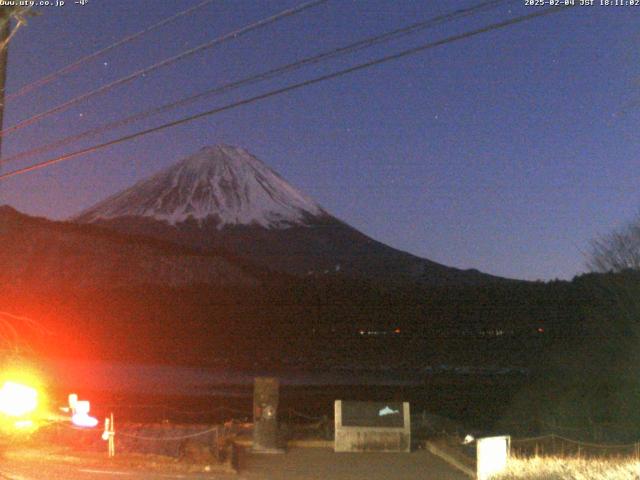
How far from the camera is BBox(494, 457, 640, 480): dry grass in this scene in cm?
970

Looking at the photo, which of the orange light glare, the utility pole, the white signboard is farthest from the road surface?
the utility pole

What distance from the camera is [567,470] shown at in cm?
1073

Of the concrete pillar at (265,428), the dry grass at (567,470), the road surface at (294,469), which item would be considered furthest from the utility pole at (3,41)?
the dry grass at (567,470)

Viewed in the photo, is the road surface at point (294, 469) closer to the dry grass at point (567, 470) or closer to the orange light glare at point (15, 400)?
the orange light glare at point (15, 400)

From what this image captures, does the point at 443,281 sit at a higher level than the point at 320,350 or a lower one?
higher

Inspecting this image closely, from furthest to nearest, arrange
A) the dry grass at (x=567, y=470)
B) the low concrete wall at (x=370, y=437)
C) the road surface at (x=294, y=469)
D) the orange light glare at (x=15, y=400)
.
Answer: the low concrete wall at (x=370, y=437)
the road surface at (x=294, y=469)
the orange light glare at (x=15, y=400)
the dry grass at (x=567, y=470)

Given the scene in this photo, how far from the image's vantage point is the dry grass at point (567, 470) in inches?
382

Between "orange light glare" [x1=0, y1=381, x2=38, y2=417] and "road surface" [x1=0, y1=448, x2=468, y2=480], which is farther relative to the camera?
"road surface" [x1=0, y1=448, x2=468, y2=480]

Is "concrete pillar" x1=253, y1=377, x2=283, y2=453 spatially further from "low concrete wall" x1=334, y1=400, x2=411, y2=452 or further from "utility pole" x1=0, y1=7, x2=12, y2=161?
"utility pole" x1=0, y1=7, x2=12, y2=161

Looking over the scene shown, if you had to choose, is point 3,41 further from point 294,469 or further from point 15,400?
point 294,469

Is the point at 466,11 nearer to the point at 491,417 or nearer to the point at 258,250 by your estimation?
the point at 491,417

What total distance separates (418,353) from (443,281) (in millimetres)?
61121

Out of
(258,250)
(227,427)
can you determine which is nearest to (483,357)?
(227,427)

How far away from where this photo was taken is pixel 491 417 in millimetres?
33344
